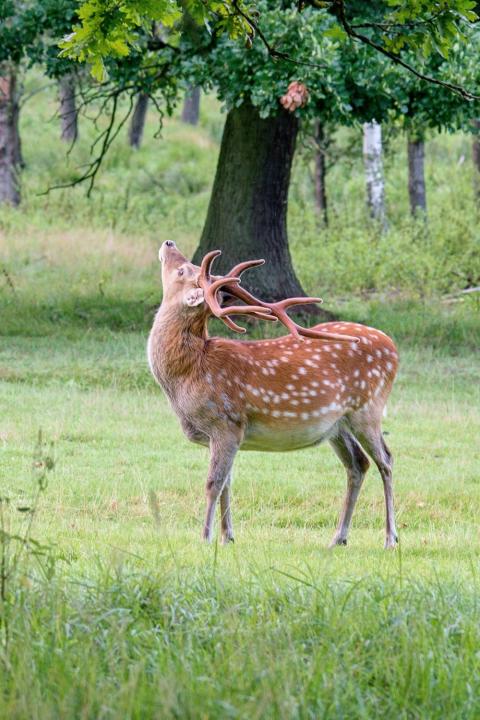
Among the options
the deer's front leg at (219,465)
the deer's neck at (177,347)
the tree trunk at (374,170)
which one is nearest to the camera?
the deer's front leg at (219,465)

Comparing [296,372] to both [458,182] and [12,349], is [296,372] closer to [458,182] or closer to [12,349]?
[12,349]

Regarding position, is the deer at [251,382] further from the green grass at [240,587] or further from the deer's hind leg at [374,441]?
the green grass at [240,587]

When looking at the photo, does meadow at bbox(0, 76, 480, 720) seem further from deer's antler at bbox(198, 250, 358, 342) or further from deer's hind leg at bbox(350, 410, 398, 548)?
deer's antler at bbox(198, 250, 358, 342)

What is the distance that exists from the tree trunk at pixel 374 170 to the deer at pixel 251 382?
1679cm

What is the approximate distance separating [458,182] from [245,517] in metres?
22.0

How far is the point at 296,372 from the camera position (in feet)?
24.5

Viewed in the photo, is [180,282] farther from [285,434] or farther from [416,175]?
[416,175]

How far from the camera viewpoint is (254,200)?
54.9 ft

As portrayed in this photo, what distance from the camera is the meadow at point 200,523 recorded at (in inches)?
163

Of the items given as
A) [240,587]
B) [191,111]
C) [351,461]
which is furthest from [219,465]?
[191,111]

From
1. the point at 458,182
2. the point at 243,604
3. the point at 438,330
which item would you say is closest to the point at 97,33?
the point at 243,604

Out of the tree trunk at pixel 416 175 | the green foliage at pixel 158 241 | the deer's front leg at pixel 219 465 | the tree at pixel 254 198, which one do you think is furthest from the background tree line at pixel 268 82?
the tree trunk at pixel 416 175

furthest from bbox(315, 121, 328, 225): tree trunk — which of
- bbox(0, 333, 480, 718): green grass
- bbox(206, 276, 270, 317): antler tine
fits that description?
bbox(206, 276, 270, 317): antler tine

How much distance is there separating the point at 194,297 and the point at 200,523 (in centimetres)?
156
